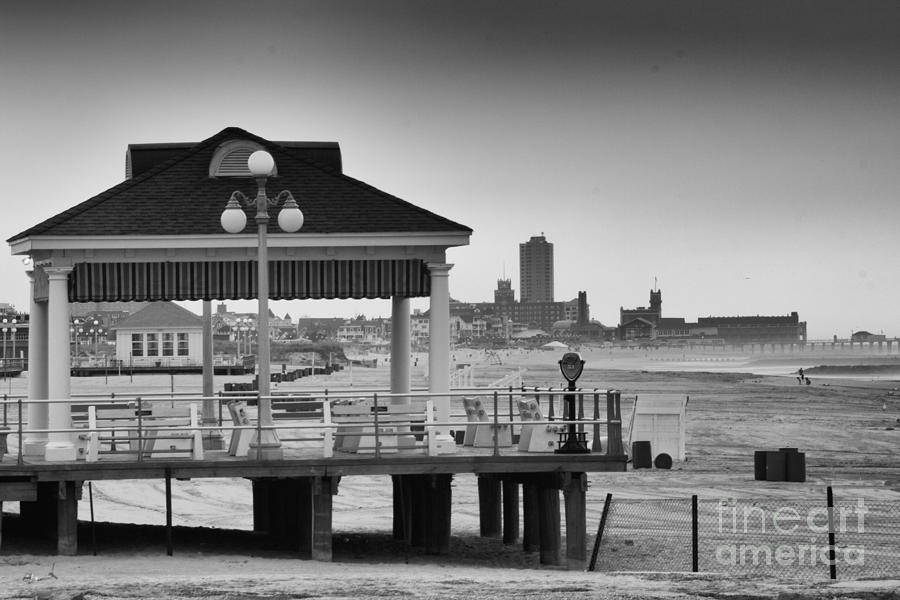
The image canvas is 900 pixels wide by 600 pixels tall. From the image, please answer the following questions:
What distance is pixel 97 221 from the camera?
70.3 ft

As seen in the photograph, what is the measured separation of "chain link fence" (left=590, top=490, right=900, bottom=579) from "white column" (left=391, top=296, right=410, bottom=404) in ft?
13.1

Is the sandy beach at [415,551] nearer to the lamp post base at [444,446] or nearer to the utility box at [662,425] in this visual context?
the utility box at [662,425]

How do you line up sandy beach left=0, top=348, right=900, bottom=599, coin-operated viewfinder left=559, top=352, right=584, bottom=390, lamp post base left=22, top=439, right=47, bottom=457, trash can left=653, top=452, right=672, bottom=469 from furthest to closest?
1. trash can left=653, top=452, right=672, bottom=469
2. lamp post base left=22, top=439, right=47, bottom=457
3. coin-operated viewfinder left=559, top=352, right=584, bottom=390
4. sandy beach left=0, top=348, right=900, bottom=599

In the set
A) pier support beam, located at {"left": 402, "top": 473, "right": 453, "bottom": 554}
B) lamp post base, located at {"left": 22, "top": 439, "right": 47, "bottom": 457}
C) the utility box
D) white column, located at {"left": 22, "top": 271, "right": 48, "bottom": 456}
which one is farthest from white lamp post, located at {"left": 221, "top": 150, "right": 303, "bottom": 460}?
the utility box

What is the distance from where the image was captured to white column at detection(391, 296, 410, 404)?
23953mm

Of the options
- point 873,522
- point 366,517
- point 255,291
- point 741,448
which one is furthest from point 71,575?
point 741,448

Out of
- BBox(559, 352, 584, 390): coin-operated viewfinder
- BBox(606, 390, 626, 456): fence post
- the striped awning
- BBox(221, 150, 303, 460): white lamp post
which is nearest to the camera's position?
BBox(221, 150, 303, 460): white lamp post

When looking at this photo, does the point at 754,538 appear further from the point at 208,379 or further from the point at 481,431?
the point at 208,379

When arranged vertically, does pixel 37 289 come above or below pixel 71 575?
above

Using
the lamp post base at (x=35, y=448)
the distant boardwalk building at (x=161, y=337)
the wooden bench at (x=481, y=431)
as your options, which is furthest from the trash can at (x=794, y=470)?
the distant boardwalk building at (x=161, y=337)

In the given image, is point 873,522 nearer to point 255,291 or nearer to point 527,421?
point 527,421

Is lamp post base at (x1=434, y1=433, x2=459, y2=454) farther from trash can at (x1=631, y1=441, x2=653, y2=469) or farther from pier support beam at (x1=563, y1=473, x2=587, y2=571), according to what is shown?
trash can at (x1=631, y1=441, x2=653, y2=469)

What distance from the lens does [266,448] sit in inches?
792

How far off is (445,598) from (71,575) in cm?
507
